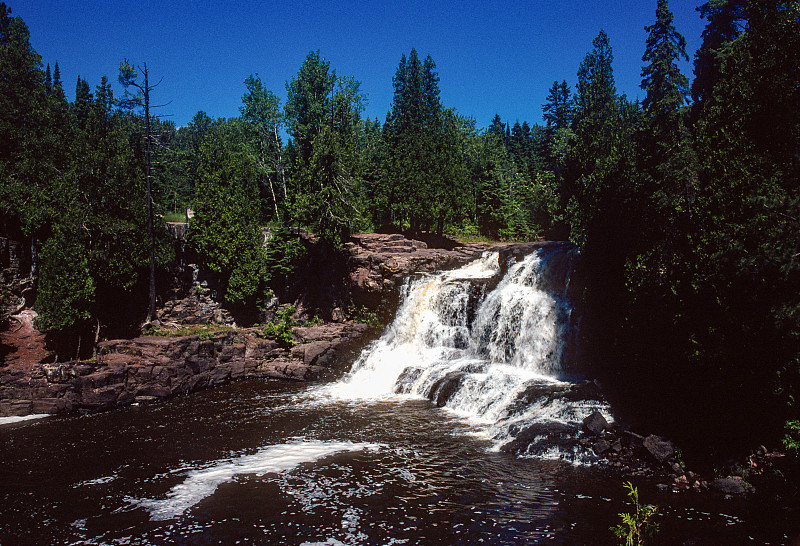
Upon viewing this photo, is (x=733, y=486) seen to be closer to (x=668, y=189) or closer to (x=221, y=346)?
(x=668, y=189)

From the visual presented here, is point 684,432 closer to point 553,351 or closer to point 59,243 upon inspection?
point 553,351

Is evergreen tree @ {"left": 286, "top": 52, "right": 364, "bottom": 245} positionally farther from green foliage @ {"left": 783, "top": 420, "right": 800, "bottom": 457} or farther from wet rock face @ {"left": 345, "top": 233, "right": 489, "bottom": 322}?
green foliage @ {"left": 783, "top": 420, "right": 800, "bottom": 457}

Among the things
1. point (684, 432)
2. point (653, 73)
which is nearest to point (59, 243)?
point (684, 432)

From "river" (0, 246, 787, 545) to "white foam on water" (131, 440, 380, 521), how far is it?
0.25ft

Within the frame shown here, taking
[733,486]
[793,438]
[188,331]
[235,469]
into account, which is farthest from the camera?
[188,331]

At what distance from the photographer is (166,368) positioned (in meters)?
27.1

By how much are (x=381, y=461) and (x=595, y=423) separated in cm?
789

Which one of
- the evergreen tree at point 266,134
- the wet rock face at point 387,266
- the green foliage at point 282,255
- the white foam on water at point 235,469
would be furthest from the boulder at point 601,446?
the evergreen tree at point 266,134

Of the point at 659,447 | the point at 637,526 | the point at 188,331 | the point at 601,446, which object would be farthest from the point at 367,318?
the point at 637,526

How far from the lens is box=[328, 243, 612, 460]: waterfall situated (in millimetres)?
19219

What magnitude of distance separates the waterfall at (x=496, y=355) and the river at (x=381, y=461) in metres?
0.11

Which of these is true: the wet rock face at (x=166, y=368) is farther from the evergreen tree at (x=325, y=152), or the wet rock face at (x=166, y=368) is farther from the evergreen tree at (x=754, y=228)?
the evergreen tree at (x=754, y=228)

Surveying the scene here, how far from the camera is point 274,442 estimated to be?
1909cm

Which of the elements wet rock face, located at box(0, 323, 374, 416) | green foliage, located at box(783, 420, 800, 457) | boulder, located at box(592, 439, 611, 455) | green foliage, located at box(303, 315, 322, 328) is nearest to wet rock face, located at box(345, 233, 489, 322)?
wet rock face, located at box(0, 323, 374, 416)
